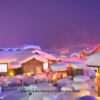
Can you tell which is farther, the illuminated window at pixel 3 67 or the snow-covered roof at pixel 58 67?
the illuminated window at pixel 3 67

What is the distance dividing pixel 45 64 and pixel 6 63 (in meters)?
5.34

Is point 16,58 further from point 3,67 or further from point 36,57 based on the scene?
point 36,57

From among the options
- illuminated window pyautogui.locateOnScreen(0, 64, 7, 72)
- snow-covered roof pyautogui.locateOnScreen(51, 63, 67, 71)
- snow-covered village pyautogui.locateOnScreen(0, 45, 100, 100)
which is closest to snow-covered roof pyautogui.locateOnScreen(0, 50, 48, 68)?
snow-covered village pyautogui.locateOnScreen(0, 45, 100, 100)

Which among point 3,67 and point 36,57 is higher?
point 36,57

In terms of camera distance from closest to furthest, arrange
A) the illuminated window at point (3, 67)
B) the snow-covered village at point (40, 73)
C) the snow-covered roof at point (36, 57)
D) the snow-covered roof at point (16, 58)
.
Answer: the snow-covered village at point (40, 73), the snow-covered roof at point (16, 58), the illuminated window at point (3, 67), the snow-covered roof at point (36, 57)

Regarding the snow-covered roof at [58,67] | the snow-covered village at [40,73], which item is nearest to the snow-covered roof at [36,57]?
the snow-covered village at [40,73]

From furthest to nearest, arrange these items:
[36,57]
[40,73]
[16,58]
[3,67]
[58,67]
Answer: [36,57] → [16,58] → [3,67] → [40,73] → [58,67]

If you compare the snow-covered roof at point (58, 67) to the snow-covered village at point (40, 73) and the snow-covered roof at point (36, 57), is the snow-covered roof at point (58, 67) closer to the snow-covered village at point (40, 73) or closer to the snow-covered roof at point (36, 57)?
the snow-covered village at point (40, 73)

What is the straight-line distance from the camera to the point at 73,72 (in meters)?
19.6

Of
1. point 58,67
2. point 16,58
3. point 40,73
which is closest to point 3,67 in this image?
point 16,58

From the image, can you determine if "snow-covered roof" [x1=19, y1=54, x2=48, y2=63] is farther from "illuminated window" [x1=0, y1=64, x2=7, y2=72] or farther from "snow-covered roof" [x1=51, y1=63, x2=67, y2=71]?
"snow-covered roof" [x1=51, y1=63, x2=67, y2=71]

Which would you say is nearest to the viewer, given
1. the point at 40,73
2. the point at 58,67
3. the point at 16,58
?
the point at 58,67

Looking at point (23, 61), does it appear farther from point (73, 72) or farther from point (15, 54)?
point (73, 72)

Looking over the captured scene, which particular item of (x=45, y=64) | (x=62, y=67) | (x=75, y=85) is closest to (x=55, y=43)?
(x=45, y=64)
